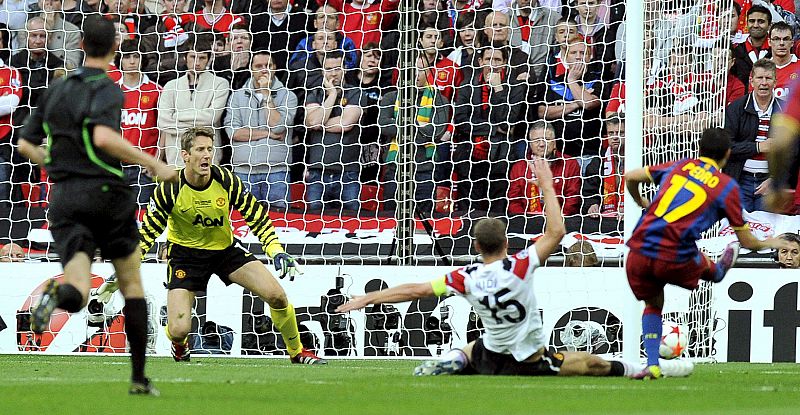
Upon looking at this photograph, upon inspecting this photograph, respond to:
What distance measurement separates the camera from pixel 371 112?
13188 mm

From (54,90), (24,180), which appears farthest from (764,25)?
(54,90)

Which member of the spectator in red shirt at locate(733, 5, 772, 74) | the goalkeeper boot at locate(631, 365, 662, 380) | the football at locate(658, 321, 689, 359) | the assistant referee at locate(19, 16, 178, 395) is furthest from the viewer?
the spectator in red shirt at locate(733, 5, 772, 74)

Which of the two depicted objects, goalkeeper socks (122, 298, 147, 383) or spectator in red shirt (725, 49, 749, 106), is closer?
goalkeeper socks (122, 298, 147, 383)

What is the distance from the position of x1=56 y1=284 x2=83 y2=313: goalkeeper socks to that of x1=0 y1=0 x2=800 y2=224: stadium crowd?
669cm

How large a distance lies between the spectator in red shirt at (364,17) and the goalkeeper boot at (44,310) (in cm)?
823

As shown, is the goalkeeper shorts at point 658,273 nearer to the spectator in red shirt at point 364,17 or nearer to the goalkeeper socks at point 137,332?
the goalkeeper socks at point 137,332

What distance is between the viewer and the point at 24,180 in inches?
528

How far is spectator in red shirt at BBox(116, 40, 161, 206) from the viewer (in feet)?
43.4

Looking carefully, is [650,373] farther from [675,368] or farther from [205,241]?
[205,241]

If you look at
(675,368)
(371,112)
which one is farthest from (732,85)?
(675,368)

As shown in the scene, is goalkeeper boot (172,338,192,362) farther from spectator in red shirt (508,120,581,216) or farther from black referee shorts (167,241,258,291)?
spectator in red shirt (508,120,581,216)

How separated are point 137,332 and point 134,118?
314 inches

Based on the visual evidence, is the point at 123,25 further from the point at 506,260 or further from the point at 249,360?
the point at 506,260

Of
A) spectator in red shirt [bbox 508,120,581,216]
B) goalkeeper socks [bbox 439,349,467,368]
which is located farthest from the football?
spectator in red shirt [bbox 508,120,581,216]
